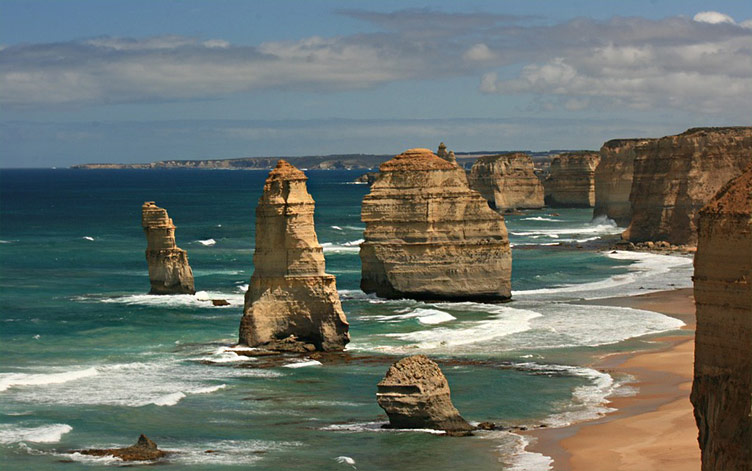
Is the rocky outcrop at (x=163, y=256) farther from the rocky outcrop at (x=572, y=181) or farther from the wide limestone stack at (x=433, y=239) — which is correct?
the rocky outcrop at (x=572, y=181)

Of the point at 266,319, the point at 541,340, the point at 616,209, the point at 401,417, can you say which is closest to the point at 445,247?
the point at 541,340

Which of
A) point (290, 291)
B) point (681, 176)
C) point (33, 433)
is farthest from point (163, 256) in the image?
point (681, 176)

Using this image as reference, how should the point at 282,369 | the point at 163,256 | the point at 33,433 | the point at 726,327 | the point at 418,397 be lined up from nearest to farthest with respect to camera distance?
the point at 726,327 → the point at 418,397 → the point at 33,433 → the point at 282,369 → the point at 163,256

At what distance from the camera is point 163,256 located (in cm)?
5078

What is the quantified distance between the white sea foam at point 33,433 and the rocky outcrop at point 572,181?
370 feet

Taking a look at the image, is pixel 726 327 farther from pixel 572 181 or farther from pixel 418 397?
pixel 572 181

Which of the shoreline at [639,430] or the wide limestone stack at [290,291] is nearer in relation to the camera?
the shoreline at [639,430]

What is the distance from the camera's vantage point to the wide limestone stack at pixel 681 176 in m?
74.1

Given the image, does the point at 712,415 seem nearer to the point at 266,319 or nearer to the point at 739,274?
the point at 739,274

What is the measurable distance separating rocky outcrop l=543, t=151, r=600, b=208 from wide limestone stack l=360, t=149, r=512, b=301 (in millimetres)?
88509

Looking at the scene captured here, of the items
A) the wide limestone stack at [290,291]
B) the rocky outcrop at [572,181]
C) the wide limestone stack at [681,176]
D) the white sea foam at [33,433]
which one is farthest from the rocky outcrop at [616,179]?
the white sea foam at [33,433]

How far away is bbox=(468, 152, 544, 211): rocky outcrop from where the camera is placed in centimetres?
13338

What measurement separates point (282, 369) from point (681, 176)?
4719cm

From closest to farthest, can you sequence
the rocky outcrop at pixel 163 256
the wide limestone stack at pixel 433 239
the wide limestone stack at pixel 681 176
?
the wide limestone stack at pixel 433 239 → the rocky outcrop at pixel 163 256 → the wide limestone stack at pixel 681 176
